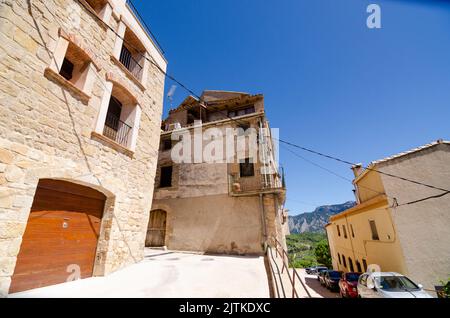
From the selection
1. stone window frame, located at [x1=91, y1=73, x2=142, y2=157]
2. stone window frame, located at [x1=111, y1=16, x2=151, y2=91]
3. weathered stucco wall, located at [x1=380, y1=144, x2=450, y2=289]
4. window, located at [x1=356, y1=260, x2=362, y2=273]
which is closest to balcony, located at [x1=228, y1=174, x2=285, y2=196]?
weathered stucco wall, located at [x1=380, y1=144, x2=450, y2=289]

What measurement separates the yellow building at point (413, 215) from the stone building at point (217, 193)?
17.0 feet

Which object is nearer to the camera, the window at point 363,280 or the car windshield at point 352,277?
the window at point 363,280

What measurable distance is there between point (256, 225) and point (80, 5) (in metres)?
10.8

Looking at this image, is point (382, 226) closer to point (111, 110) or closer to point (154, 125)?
point (154, 125)

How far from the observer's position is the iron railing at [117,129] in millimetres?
6766

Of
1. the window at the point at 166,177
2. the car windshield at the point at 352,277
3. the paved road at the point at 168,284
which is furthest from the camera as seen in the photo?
the window at the point at 166,177

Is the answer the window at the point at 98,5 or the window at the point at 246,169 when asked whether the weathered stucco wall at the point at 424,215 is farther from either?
the window at the point at 98,5

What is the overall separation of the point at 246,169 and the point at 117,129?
7102mm

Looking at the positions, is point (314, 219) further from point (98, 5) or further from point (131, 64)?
point (98, 5)

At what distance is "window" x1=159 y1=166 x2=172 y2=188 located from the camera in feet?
42.4

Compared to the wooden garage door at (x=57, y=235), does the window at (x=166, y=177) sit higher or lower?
higher

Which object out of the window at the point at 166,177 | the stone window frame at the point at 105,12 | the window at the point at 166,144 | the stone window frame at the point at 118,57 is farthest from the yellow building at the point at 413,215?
the stone window frame at the point at 105,12

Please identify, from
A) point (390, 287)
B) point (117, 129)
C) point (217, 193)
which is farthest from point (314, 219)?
point (117, 129)
